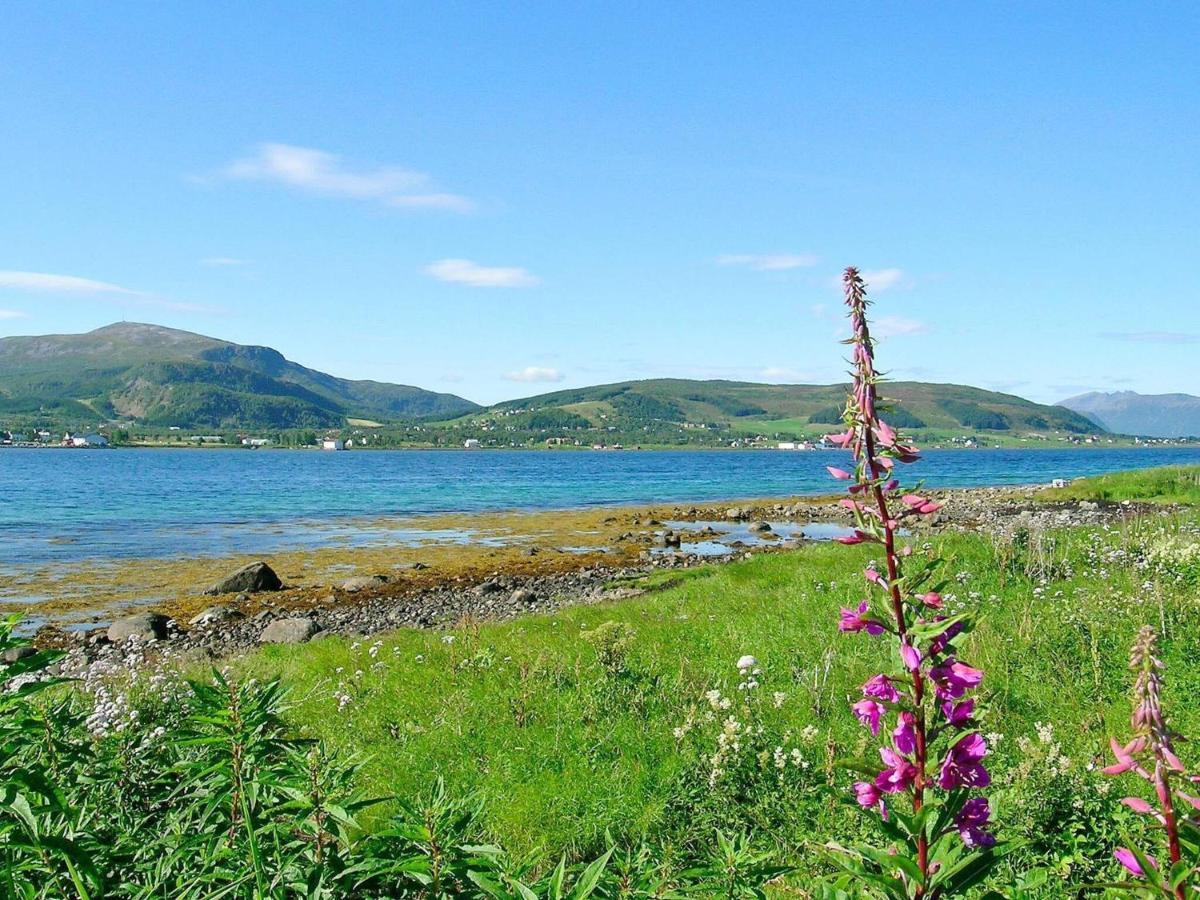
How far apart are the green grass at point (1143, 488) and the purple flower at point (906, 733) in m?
43.9

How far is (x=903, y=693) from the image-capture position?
2.60 meters

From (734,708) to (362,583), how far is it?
23.8 m

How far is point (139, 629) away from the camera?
23.0 m

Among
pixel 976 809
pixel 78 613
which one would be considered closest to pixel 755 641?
pixel 976 809

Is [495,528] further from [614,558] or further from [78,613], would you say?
[78,613]

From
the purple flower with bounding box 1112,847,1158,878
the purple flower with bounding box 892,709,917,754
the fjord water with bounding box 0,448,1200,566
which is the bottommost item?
the fjord water with bounding box 0,448,1200,566

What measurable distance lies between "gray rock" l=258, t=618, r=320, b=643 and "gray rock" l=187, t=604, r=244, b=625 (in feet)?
12.1

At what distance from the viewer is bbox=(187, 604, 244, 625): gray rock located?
25.0 metres

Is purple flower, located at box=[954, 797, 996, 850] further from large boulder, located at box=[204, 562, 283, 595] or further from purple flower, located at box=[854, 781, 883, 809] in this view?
large boulder, located at box=[204, 562, 283, 595]

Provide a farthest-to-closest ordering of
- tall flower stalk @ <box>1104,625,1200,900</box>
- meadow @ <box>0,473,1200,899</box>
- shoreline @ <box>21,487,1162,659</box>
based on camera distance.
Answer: shoreline @ <box>21,487,1162,659</box> → meadow @ <box>0,473,1200,899</box> → tall flower stalk @ <box>1104,625,1200,900</box>

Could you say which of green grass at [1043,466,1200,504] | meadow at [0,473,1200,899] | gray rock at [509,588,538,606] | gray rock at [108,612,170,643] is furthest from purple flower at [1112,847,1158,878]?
green grass at [1043,466,1200,504]

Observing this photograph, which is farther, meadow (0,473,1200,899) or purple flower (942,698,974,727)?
meadow (0,473,1200,899)

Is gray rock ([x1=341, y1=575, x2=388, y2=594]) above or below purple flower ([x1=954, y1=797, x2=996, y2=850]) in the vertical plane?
below

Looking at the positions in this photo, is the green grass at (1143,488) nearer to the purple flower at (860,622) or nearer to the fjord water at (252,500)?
the fjord water at (252,500)
